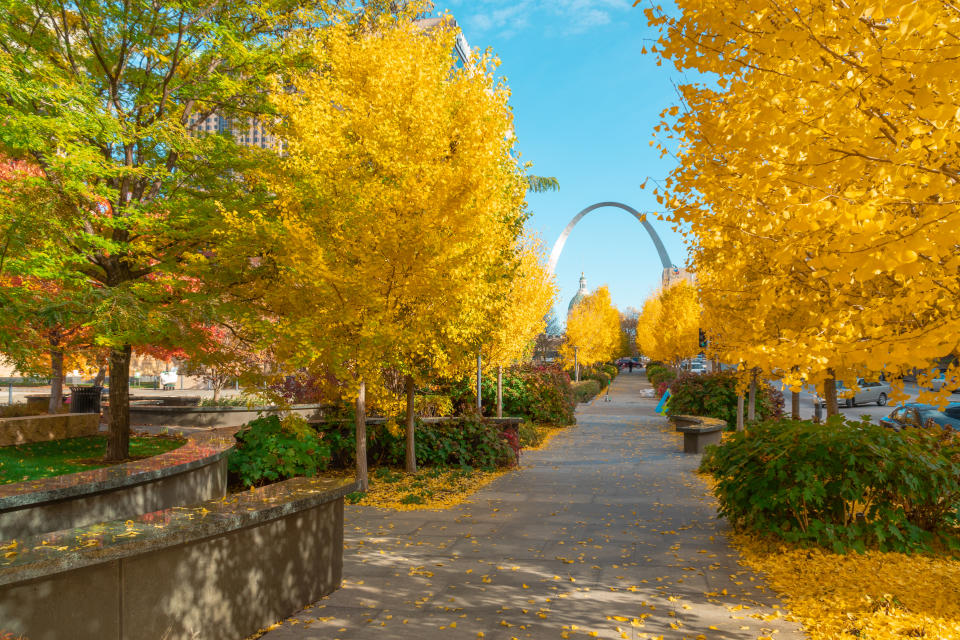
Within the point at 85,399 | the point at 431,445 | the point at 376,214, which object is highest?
the point at 376,214

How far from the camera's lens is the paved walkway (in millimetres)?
4418

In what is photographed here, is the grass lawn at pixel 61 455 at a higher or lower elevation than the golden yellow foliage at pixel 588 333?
lower

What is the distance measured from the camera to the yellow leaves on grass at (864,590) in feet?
14.0

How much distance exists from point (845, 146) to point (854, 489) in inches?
151

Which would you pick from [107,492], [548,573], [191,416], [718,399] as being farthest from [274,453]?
[718,399]

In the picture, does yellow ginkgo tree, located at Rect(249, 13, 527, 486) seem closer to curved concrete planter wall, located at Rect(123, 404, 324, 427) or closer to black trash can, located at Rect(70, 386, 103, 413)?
curved concrete planter wall, located at Rect(123, 404, 324, 427)

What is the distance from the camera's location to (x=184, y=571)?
3.83m

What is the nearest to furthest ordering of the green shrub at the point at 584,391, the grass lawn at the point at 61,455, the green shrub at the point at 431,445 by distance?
the grass lawn at the point at 61,455
the green shrub at the point at 431,445
the green shrub at the point at 584,391

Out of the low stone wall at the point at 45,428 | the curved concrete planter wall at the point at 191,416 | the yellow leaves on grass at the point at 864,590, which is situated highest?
the low stone wall at the point at 45,428

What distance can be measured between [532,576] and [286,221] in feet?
17.0

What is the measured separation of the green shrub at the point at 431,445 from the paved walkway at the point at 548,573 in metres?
2.05

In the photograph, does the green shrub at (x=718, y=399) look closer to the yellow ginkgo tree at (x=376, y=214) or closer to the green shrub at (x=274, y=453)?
the yellow ginkgo tree at (x=376, y=214)

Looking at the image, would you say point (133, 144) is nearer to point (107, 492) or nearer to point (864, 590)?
point (107, 492)

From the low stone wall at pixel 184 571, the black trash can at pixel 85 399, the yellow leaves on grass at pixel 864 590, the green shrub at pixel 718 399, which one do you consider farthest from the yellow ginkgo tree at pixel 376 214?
the green shrub at pixel 718 399
